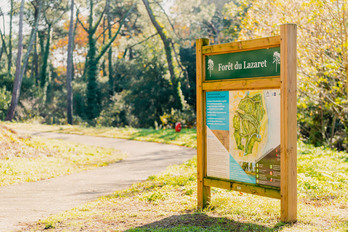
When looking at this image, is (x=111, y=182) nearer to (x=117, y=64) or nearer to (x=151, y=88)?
(x=151, y=88)

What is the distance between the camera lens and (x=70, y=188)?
25.1 ft

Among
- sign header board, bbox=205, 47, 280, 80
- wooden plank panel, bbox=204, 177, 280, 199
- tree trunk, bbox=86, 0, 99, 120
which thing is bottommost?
wooden plank panel, bbox=204, 177, 280, 199

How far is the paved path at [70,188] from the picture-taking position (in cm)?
579

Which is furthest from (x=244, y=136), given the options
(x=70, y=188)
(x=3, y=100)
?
(x=3, y=100)

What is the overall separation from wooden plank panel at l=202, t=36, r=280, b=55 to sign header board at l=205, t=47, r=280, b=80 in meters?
0.05

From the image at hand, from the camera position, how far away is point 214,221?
16.5 feet

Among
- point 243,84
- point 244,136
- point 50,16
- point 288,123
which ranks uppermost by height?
point 50,16

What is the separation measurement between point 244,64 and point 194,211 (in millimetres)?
2155

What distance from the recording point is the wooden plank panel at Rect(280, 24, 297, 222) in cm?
473

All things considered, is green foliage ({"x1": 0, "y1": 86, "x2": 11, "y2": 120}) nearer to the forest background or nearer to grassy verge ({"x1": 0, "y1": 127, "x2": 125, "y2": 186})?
the forest background

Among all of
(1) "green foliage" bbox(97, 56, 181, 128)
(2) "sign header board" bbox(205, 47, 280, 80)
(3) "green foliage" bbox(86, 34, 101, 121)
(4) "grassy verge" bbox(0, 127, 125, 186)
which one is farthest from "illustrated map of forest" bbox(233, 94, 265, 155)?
(3) "green foliage" bbox(86, 34, 101, 121)

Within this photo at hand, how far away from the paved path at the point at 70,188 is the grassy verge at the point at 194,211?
399 millimetres

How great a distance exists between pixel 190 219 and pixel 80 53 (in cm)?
5213

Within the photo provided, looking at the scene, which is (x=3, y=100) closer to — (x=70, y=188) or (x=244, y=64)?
(x=70, y=188)
